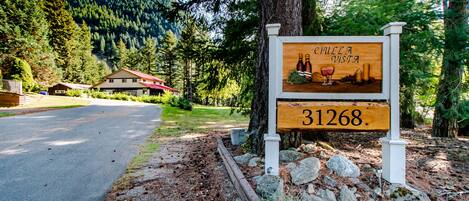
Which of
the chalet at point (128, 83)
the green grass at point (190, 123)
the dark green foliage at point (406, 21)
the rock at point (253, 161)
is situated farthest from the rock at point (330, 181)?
the chalet at point (128, 83)

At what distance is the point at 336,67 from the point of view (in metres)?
3.14

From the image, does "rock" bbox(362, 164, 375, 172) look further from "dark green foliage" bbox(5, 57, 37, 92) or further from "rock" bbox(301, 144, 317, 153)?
"dark green foliage" bbox(5, 57, 37, 92)

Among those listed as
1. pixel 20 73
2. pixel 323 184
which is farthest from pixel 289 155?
pixel 20 73

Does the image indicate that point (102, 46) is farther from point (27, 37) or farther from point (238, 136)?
point (238, 136)

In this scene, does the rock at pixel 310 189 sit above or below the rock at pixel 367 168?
below

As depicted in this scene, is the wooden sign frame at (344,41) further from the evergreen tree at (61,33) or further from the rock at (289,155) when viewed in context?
the evergreen tree at (61,33)

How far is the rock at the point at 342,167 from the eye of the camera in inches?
127

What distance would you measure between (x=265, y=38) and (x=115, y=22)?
143 meters

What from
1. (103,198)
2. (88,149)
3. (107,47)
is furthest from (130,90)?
(107,47)

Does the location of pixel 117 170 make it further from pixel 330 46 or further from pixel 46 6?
pixel 46 6

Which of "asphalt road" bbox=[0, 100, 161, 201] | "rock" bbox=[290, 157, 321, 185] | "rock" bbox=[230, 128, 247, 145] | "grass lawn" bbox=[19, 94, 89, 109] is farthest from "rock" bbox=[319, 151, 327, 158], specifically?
"grass lawn" bbox=[19, 94, 89, 109]

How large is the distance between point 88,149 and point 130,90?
45623 mm

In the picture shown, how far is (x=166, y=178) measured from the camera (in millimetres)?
4188

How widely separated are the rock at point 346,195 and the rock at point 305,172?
31cm
